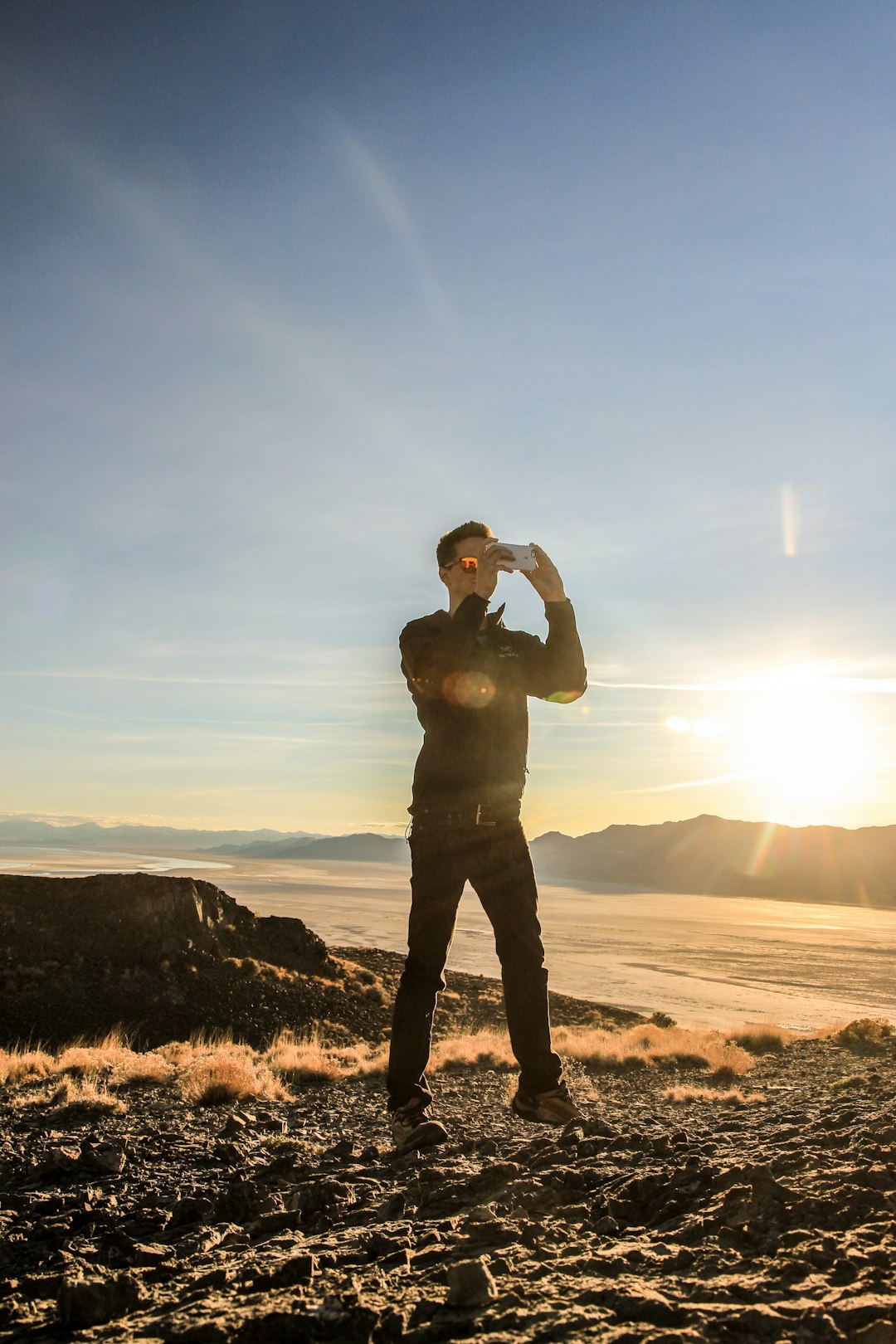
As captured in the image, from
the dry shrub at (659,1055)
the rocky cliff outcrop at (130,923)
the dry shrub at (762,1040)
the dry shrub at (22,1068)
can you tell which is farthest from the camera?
the rocky cliff outcrop at (130,923)

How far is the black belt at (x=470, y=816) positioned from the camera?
11.1ft

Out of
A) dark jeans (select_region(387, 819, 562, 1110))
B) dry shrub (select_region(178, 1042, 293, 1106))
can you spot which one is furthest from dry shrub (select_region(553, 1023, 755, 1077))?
dark jeans (select_region(387, 819, 562, 1110))

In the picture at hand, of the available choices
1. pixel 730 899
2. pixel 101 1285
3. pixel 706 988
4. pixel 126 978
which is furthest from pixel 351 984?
pixel 730 899

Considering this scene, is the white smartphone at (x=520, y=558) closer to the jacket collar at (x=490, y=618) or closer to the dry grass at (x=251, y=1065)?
the jacket collar at (x=490, y=618)

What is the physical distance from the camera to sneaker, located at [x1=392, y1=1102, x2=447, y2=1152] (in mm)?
3293

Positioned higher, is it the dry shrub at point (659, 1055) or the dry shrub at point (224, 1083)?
the dry shrub at point (224, 1083)

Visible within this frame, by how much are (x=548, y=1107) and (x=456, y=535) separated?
2427mm

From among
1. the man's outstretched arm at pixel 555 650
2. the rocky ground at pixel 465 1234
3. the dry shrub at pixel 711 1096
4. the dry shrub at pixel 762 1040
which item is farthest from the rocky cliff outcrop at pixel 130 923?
the man's outstretched arm at pixel 555 650

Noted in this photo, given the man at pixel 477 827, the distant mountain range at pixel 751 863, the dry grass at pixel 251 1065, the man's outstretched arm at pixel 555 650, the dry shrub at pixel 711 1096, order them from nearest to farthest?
the man at pixel 477 827, the man's outstretched arm at pixel 555 650, the dry shrub at pixel 711 1096, the dry grass at pixel 251 1065, the distant mountain range at pixel 751 863

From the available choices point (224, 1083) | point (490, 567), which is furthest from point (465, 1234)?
point (224, 1083)

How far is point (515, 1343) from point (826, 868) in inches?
6053

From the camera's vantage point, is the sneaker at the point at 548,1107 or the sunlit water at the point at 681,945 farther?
the sunlit water at the point at 681,945

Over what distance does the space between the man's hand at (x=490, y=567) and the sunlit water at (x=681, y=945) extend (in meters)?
35.5

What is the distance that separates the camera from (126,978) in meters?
18.3
